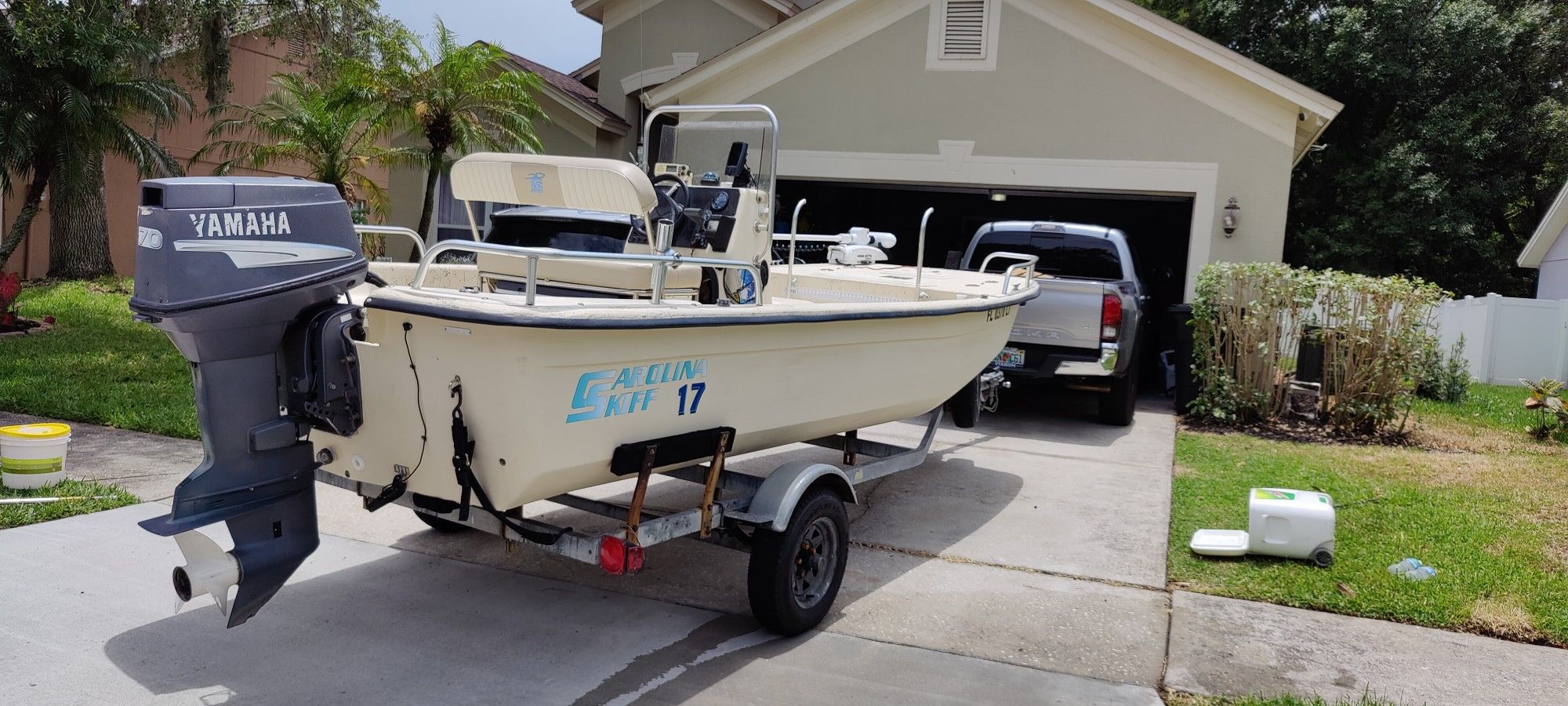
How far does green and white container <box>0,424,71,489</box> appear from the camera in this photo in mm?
5840

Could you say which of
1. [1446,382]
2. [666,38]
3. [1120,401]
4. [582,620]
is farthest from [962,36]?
[582,620]

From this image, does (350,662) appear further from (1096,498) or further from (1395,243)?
(1395,243)

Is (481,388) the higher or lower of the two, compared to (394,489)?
higher

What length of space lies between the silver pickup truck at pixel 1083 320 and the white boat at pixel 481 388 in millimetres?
4385

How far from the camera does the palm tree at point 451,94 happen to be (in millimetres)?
14156

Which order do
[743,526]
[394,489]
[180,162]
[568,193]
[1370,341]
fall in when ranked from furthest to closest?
[180,162]
[1370,341]
[568,193]
[743,526]
[394,489]

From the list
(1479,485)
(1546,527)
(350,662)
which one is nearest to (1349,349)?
(1479,485)

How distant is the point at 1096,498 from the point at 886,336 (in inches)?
95.4

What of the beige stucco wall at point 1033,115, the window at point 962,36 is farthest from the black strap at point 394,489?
the window at point 962,36

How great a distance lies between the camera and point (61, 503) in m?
5.70

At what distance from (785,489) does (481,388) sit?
54.3 inches

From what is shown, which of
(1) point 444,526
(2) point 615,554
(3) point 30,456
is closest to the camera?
(2) point 615,554

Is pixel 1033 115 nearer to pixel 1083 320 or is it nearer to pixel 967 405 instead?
pixel 1083 320

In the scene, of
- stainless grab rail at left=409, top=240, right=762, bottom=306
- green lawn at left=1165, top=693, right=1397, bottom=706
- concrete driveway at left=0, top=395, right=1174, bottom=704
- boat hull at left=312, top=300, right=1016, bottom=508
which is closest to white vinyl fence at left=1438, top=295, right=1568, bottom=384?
concrete driveway at left=0, top=395, right=1174, bottom=704
